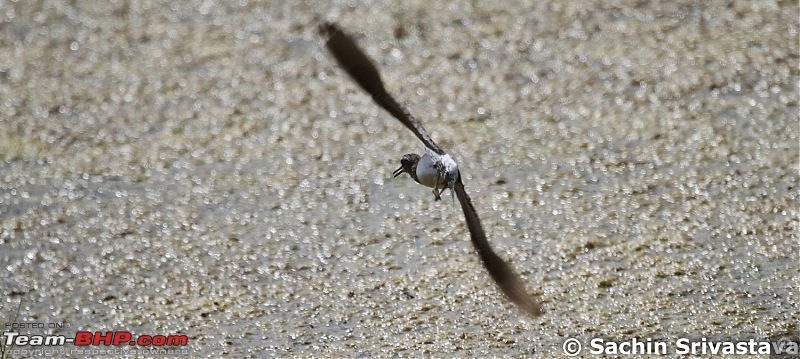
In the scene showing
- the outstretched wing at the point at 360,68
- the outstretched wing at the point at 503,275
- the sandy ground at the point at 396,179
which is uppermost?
the outstretched wing at the point at 360,68

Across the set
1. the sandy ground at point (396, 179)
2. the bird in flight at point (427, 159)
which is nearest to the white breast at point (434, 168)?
the bird in flight at point (427, 159)

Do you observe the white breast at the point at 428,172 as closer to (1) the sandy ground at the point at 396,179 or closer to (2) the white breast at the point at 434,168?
(2) the white breast at the point at 434,168

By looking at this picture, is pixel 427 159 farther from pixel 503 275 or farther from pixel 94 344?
pixel 94 344

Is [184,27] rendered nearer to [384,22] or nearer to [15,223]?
[384,22]

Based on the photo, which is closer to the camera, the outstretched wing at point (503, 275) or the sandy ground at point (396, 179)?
the outstretched wing at point (503, 275)

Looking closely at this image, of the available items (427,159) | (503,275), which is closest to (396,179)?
(427,159)

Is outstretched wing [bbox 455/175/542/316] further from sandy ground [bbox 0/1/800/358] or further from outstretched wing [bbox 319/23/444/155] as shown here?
outstretched wing [bbox 319/23/444/155]

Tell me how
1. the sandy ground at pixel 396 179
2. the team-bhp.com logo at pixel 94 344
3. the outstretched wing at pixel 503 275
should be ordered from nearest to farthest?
the outstretched wing at pixel 503 275 < the team-bhp.com logo at pixel 94 344 < the sandy ground at pixel 396 179

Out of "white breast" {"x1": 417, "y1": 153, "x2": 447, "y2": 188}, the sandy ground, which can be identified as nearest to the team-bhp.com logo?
the sandy ground
